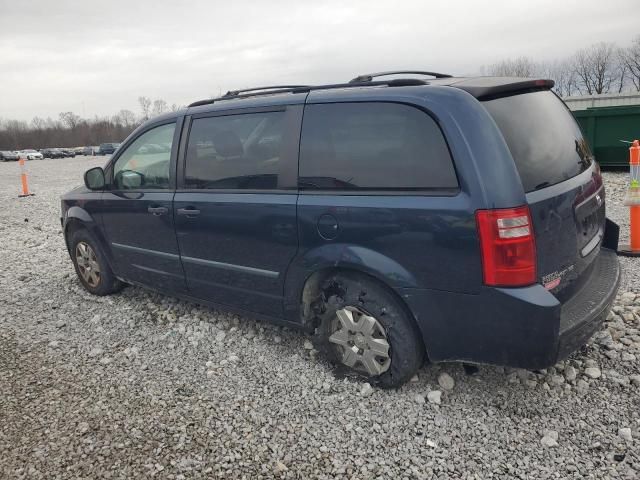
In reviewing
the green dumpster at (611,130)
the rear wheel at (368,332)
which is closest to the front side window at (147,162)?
the rear wheel at (368,332)

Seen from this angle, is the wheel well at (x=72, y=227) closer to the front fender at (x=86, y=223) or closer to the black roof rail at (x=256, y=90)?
the front fender at (x=86, y=223)

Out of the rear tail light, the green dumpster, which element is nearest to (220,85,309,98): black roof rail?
the rear tail light

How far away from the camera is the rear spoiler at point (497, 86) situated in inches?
110

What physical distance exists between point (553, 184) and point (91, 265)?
4.39 meters

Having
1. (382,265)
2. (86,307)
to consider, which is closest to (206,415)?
(382,265)

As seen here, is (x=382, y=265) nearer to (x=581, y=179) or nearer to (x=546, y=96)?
(x=581, y=179)

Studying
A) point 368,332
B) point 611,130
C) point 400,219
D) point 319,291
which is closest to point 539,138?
point 400,219

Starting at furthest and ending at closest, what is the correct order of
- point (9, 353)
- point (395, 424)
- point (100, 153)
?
point (100, 153) < point (9, 353) < point (395, 424)

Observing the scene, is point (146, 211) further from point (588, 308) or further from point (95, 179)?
point (588, 308)

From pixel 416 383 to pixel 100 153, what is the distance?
Answer: 6302cm

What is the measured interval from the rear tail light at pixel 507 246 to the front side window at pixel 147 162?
266cm

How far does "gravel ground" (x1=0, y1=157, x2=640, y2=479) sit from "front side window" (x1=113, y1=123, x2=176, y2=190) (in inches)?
50.4

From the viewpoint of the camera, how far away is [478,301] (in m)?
2.64

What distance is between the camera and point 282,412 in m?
3.05
